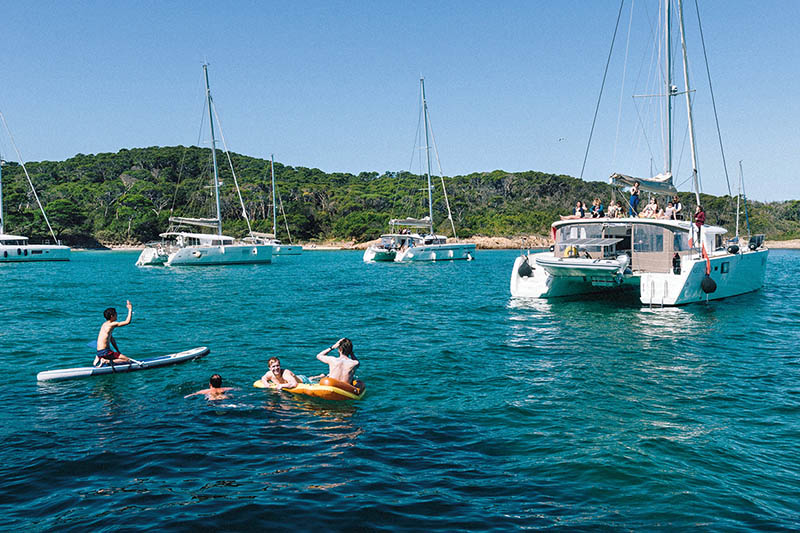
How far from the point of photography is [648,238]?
68.5 ft

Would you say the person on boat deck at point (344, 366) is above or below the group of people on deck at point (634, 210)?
below

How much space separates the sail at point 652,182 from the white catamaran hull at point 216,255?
124 feet

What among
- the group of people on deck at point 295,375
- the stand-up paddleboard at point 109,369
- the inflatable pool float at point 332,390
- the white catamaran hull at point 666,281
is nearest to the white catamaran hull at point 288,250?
the white catamaran hull at point 666,281

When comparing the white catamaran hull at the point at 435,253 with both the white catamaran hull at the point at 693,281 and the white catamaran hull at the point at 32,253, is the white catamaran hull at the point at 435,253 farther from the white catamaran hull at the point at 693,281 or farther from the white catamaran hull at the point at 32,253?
the white catamaran hull at the point at 32,253

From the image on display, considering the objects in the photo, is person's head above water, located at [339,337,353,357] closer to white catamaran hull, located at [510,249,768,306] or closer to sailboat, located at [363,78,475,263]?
white catamaran hull, located at [510,249,768,306]

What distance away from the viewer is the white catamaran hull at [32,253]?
56.0m

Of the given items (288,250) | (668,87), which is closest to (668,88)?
(668,87)

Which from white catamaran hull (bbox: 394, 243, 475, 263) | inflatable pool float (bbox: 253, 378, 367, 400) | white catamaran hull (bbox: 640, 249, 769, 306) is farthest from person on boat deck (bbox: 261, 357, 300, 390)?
white catamaran hull (bbox: 394, 243, 475, 263)

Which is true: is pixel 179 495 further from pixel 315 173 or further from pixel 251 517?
pixel 315 173

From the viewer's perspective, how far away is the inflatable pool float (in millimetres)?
9820

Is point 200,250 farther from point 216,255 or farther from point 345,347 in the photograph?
point 345,347

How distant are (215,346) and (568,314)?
39.2 feet

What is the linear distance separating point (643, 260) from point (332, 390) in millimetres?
15157

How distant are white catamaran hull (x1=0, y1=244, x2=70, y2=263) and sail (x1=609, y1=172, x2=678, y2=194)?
5530cm
